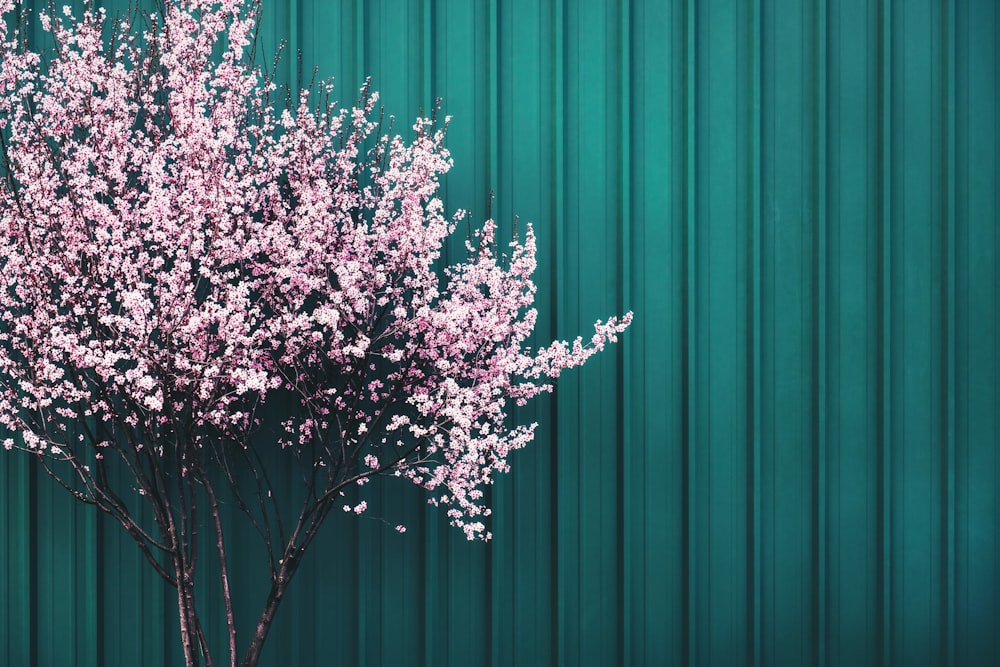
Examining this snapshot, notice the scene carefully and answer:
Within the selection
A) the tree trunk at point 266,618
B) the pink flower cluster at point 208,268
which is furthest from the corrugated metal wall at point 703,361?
the pink flower cluster at point 208,268

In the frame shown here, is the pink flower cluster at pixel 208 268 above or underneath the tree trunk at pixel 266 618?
above

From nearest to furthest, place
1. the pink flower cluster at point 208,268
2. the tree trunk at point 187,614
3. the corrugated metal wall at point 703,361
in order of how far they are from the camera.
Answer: the pink flower cluster at point 208,268, the tree trunk at point 187,614, the corrugated metal wall at point 703,361

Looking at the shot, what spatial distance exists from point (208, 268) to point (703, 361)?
2.67 metres

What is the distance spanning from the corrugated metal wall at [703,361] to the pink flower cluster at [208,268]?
0.72 m

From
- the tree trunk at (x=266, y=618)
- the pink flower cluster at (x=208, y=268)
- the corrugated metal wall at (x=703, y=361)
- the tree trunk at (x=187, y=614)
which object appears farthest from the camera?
the corrugated metal wall at (x=703, y=361)

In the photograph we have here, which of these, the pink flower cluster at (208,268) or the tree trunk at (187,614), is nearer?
the pink flower cluster at (208,268)

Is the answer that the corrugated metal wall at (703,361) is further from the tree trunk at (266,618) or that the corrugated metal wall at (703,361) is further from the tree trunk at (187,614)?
the tree trunk at (187,614)

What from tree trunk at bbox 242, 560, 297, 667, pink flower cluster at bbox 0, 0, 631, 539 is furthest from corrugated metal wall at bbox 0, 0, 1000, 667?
pink flower cluster at bbox 0, 0, 631, 539

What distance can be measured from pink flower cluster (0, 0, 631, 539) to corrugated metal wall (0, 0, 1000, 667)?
72 cm

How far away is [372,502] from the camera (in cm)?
389

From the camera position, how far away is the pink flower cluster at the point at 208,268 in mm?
2904

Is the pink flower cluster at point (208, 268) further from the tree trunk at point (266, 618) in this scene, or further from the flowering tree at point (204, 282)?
the tree trunk at point (266, 618)

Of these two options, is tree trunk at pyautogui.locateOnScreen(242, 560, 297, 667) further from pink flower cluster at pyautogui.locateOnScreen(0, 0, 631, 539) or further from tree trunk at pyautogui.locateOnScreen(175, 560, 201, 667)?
pink flower cluster at pyautogui.locateOnScreen(0, 0, 631, 539)

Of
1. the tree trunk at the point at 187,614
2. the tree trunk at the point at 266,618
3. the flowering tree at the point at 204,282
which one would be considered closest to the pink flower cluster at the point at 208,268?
the flowering tree at the point at 204,282
